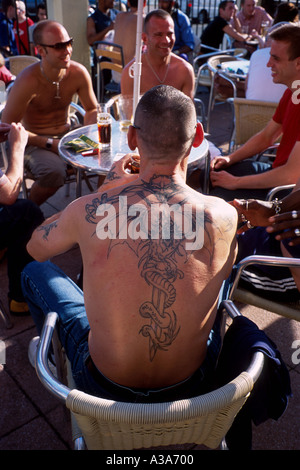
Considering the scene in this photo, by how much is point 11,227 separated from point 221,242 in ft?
5.42

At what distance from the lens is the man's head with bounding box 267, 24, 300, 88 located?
3.01 meters

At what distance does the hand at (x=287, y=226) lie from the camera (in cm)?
217

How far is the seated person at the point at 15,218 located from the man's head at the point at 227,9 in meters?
7.01

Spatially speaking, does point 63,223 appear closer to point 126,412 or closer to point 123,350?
point 123,350

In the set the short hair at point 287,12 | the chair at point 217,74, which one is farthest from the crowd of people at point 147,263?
the short hair at point 287,12

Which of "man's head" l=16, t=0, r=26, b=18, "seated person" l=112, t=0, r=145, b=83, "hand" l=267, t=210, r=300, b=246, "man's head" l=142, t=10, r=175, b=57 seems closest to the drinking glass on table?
"man's head" l=142, t=10, r=175, b=57

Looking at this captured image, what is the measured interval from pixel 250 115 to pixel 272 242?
80.6 inches

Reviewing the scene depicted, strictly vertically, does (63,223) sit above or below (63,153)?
above

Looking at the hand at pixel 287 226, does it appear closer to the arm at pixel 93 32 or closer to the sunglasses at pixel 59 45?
the sunglasses at pixel 59 45

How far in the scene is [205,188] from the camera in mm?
3562

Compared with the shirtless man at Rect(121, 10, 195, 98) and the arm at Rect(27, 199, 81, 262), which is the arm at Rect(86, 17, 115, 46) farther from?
the arm at Rect(27, 199, 81, 262)

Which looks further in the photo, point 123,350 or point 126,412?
point 123,350

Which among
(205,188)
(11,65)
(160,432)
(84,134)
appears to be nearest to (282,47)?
(205,188)

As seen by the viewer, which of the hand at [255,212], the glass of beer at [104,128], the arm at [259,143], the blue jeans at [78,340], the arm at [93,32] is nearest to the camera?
the blue jeans at [78,340]
